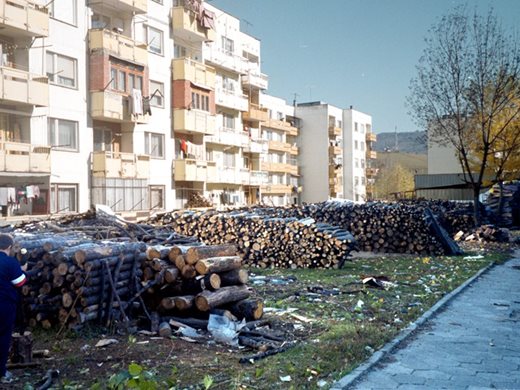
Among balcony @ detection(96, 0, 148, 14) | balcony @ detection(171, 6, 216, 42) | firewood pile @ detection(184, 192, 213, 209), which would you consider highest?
balcony @ detection(171, 6, 216, 42)

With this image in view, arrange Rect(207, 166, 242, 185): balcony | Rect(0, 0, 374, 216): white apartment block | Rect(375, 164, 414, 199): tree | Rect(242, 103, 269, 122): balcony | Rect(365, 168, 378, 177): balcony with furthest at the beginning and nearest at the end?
Rect(375, 164, 414, 199): tree → Rect(365, 168, 378, 177): balcony → Rect(242, 103, 269, 122): balcony → Rect(207, 166, 242, 185): balcony → Rect(0, 0, 374, 216): white apartment block

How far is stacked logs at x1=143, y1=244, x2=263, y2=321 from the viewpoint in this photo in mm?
9984

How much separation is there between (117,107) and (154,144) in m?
6.04

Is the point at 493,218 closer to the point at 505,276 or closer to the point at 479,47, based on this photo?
the point at 479,47

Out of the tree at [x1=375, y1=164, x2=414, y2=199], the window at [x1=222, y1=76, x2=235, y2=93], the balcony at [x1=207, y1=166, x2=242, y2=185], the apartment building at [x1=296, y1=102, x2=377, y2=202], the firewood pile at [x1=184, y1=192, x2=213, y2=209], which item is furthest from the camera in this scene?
the tree at [x1=375, y1=164, x2=414, y2=199]

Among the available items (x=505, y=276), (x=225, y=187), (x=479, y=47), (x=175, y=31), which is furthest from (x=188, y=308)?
(x=225, y=187)

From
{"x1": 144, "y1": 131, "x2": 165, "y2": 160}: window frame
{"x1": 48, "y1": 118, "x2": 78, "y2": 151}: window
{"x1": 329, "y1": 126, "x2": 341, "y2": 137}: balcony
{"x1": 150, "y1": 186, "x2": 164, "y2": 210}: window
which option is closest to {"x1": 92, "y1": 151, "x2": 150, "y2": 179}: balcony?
{"x1": 48, "y1": 118, "x2": 78, "y2": 151}: window

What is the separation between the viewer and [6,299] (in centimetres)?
729

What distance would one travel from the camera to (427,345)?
29.8ft

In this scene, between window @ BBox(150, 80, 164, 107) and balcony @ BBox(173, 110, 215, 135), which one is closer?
window @ BBox(150, 80, 164, 107)

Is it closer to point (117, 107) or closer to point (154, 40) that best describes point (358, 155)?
point (154, 40)

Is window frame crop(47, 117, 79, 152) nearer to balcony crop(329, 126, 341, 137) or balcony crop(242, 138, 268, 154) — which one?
balcony crop(242, 138, 268, 154)

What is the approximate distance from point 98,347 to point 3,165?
18.9 metres

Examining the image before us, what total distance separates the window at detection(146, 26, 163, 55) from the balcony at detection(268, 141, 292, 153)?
96.4 ft
